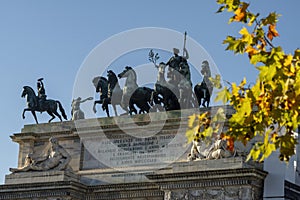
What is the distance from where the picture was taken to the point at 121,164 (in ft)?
92.0

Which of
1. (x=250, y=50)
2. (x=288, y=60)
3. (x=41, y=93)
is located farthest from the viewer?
(x=41, y=93)

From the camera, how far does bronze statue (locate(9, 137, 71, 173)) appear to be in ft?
92.7

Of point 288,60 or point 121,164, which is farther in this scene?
point 121,164

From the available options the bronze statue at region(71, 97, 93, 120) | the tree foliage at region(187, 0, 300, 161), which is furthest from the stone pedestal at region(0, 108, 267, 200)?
the tree foliage at region(187, 0, 300, 161)

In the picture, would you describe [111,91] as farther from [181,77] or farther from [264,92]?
[264,92]

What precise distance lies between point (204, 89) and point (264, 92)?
18944 millimetres

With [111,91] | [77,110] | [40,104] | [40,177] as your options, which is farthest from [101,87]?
[40,177]

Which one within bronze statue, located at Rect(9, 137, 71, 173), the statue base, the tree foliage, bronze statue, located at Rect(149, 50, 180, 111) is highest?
bronze statue, located at Rect(149, 50, 180, 111)

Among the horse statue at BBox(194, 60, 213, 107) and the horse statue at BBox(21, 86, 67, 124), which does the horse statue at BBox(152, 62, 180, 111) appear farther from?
the horse statue at BBox(21, 86, 67, 124)

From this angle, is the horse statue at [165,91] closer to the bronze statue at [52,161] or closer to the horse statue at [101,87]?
the horse statue at [101,87]

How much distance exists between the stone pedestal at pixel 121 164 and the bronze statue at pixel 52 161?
31 centimetres

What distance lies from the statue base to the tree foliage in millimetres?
19222

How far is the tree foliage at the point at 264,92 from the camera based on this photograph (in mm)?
8250

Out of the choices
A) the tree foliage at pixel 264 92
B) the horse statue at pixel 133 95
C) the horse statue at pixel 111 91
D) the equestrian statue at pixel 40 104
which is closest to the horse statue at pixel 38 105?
the equestrian statue at pixel 40 104
